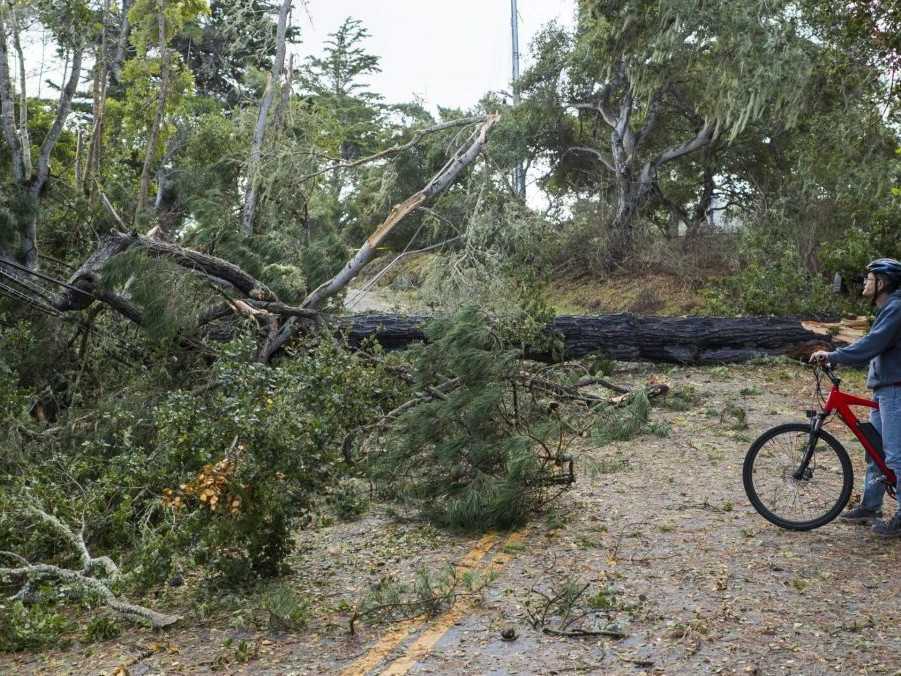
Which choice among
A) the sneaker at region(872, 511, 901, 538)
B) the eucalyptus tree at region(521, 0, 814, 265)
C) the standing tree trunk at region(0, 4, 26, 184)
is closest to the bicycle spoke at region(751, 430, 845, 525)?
the sneaker at region(872, 511, 901, 538)

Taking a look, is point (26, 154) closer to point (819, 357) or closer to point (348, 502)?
point (348, 502)

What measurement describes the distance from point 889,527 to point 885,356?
1.10 metres

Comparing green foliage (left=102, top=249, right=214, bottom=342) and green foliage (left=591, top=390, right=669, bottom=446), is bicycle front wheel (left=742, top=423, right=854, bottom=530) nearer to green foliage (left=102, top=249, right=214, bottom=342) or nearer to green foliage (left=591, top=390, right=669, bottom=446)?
green foliage (left=591, top=390, right=669, bottom=446)

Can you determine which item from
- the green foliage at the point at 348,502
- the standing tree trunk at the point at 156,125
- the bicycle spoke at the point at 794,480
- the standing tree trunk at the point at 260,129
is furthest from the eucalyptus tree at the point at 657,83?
the green foliage at the point at 348,502

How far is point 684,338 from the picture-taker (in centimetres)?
1355

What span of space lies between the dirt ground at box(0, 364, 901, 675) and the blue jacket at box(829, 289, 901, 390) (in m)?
1.08

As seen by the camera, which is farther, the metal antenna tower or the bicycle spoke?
the metal antenna tower

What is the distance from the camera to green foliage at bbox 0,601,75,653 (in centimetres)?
517

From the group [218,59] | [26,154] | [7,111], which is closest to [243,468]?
[26,154]

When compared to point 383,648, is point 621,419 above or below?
above

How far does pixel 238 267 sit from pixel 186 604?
4.87m

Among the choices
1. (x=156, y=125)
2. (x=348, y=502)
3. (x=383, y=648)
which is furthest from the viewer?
(x=156, y=125)

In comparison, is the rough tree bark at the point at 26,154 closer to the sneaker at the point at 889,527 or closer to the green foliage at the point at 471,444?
the green foliage at the point at 471,444

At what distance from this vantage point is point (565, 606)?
195 inches
